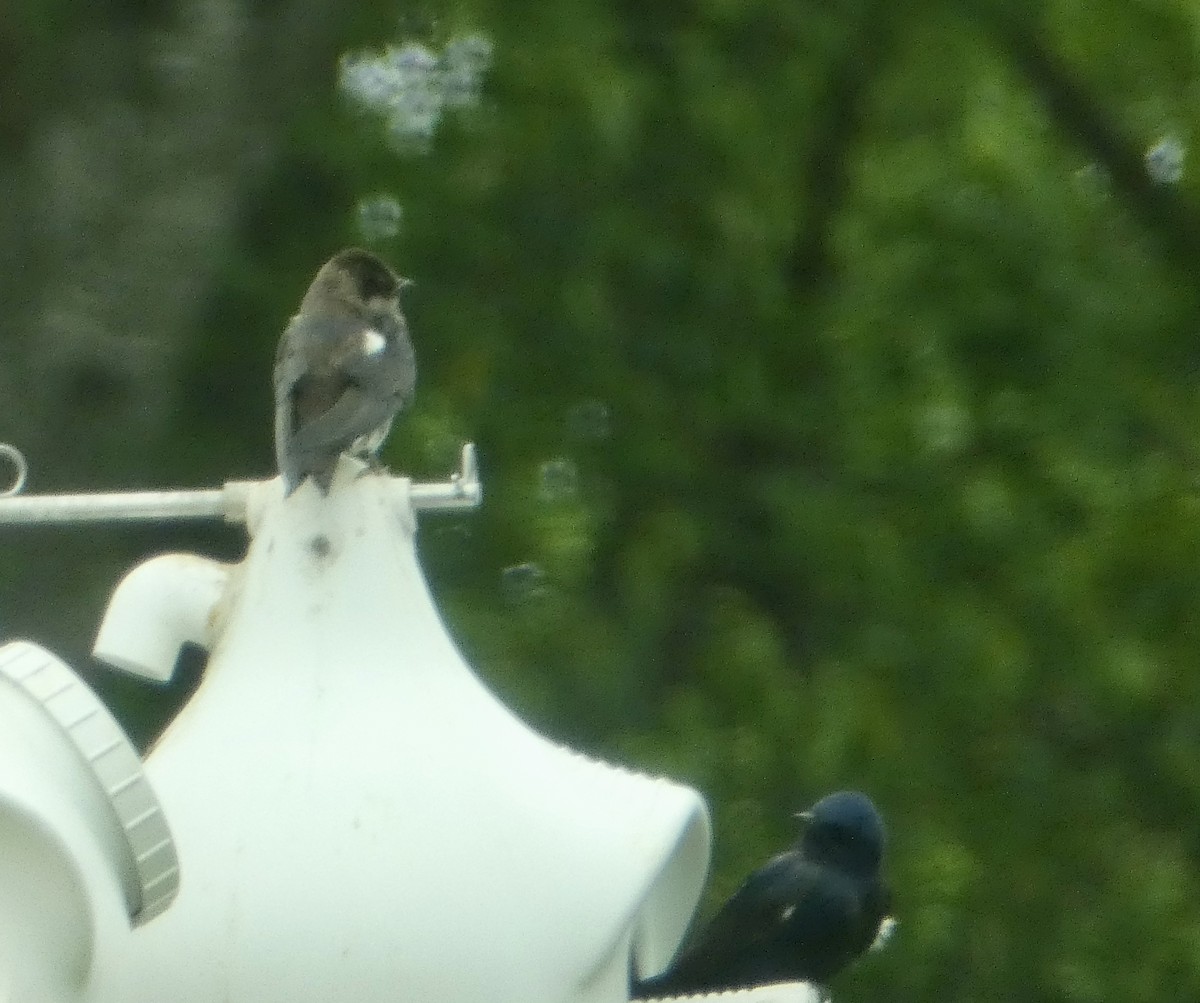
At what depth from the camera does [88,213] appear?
5.94 metres

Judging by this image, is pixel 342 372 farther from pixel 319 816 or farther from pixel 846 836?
pixel 319 816

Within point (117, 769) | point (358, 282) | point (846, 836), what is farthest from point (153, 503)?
point (846, 836)

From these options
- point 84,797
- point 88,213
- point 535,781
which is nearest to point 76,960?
point 84,797

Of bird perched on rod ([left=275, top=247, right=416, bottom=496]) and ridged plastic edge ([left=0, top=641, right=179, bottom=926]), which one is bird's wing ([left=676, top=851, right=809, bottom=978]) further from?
ridged plastic edge ([left=0, top=641, right=179, bottom=926])

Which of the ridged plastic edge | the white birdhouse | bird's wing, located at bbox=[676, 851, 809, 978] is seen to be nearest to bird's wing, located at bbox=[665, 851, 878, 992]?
bird's wing, located at bbox=[676, 851, 809, 978]

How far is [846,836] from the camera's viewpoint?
5.03 metres

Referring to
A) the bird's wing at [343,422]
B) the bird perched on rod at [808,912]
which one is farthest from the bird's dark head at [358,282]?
the bird perched on rod at [808,912]

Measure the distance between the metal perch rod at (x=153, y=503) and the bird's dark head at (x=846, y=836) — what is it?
2.38 m

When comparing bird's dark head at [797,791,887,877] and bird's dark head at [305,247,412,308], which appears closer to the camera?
bird's dark head at [305,247,412,308]

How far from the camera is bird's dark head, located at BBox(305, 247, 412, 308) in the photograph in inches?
181

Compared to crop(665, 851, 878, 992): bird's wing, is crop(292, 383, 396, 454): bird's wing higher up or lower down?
higher up

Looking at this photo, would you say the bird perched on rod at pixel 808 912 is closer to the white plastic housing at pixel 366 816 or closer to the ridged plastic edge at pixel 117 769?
the white plastic housing at pixel 366 816

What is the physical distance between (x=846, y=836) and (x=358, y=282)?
1298 millimetres

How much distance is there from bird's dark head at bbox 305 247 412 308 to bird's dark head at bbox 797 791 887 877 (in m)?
1.15
